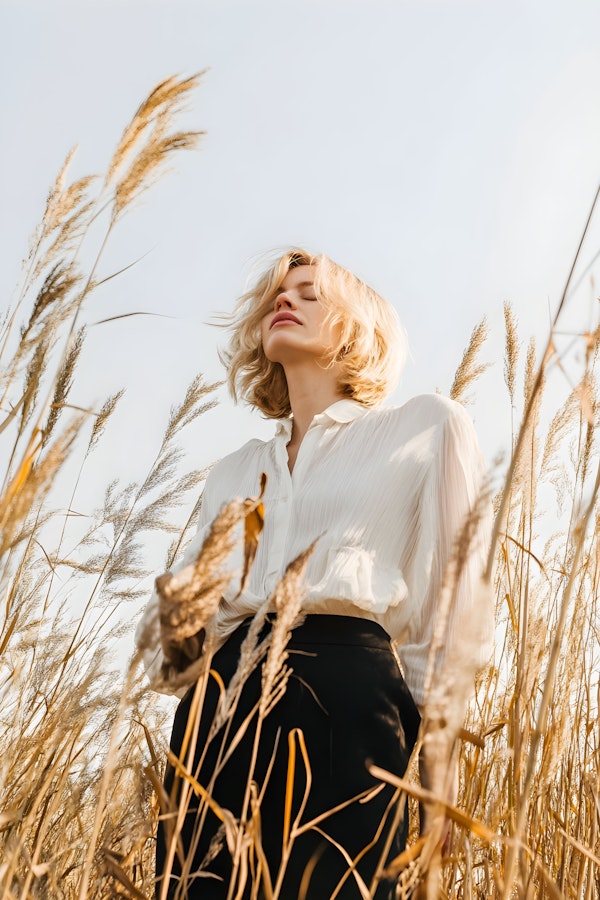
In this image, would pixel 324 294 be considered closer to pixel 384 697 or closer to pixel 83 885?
pixel 384 697

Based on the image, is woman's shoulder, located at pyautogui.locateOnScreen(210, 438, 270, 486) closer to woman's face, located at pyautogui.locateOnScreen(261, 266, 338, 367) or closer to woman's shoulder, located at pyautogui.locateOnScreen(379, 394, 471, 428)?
woman's face, located at pyautogui.locateOnScreen(261, 266, 338, 367)

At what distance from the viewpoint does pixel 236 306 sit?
2.22m

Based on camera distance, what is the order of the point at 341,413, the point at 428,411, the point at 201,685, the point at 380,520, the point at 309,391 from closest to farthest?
the point at 201,685
the point at 380,520
the point at 428,411
the point at 341,413
the point at 309,391

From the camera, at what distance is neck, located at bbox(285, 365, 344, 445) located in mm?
1904

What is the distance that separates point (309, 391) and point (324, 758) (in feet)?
2.90

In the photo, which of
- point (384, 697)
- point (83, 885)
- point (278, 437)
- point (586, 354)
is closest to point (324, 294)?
point (278, 437)

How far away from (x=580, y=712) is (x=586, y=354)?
1.06 meters

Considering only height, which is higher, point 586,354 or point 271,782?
point 586,354

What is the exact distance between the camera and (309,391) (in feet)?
6.29

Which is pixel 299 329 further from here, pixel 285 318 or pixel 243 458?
pixel 243 458

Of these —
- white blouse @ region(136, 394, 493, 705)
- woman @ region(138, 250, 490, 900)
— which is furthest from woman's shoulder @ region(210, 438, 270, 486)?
white blouse @ region(136, 394, 493, 705)

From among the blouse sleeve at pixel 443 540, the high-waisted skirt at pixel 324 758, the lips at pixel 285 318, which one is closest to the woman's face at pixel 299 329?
the lips at pixel 285 318

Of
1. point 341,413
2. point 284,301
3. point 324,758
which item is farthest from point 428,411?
point 324,758

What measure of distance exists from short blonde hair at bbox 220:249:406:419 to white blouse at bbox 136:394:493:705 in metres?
0.18
